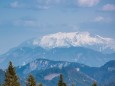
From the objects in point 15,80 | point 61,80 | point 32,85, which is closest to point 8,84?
point 15,80

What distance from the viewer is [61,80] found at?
37156 millimetres

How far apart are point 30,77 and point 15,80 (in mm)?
3362

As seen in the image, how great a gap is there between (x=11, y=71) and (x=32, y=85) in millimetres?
2718

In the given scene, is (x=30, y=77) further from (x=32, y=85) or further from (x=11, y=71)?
(x=11, y=71)

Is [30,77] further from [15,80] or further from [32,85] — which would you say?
[15,80]

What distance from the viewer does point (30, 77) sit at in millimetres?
30328

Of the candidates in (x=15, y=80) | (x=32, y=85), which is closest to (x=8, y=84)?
(x=15, y=80)

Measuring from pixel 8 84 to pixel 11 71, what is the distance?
1091 millimetres

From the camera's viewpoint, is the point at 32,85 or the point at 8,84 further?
the point at 32,85

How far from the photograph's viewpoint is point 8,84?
85.7ft

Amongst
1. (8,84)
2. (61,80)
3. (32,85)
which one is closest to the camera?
(8,84)

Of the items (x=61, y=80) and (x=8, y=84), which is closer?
(x=8, y=84)

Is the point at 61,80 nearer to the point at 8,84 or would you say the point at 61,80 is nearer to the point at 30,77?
the point at 30,77

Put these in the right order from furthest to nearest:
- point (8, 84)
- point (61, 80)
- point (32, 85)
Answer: point (61, 80) → point (32, 85) → point (8, 84)
